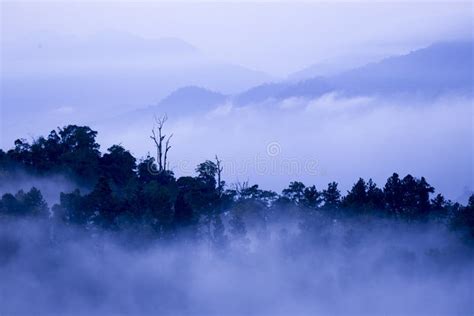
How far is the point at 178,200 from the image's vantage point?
3703cm

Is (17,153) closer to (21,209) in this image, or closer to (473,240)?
(21,209)

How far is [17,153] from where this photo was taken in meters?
42.9

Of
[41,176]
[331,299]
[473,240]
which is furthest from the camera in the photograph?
[41,176]

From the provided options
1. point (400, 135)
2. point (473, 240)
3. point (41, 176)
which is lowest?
point (473, 240)

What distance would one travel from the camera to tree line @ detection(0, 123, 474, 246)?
120ft

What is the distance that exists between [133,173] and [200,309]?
8.51 meters

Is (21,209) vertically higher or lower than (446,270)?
higher

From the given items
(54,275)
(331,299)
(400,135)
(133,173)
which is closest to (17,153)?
(133,173)

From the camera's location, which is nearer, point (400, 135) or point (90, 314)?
point (90, 314)

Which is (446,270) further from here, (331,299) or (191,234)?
(191,234)

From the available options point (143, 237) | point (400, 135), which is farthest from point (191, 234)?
point (400, 135)

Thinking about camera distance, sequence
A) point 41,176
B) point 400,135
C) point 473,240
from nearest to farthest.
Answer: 1. point 473,240
2. point 41,176
3. point 400,135

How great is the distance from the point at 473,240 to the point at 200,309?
10270 mm

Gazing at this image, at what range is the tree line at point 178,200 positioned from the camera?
36531 millimetres
